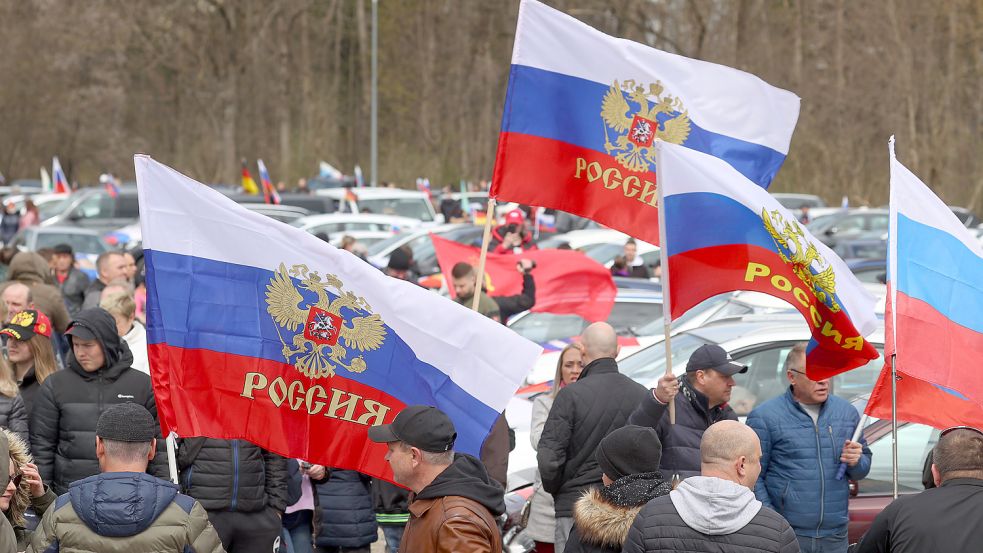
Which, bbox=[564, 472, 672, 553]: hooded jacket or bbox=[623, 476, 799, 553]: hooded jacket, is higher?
bbox=[623, 476, 799, 553]: hooded jacket

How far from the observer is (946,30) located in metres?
41.1

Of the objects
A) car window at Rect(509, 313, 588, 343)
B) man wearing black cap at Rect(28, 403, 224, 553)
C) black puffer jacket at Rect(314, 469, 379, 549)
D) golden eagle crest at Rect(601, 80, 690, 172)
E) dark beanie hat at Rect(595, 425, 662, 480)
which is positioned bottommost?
car window at Rect(509, 313, 588, 343)

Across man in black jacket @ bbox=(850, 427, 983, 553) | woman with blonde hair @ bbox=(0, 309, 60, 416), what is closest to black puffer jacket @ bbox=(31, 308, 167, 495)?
woman with blonde hair @ bbox=(0, 309, 60, 416)

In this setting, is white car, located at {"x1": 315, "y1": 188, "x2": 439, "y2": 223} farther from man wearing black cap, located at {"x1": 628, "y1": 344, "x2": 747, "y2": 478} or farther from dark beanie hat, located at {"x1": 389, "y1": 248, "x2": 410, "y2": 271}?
man wearing black cap, located at {"x1": 628, "y1": 344, "x2": 747, "y2": 478}

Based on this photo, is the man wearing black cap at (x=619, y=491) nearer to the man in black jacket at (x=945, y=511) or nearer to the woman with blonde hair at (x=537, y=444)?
the man in black jacket at (x=945, y=511)

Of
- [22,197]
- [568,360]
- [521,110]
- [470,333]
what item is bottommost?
[22,197]

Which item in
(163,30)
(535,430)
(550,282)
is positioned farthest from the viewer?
(163,30)

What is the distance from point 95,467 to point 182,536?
2.12 metres

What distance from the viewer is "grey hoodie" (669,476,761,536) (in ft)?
14.4

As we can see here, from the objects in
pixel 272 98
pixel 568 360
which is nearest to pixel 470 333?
pixel 568 360

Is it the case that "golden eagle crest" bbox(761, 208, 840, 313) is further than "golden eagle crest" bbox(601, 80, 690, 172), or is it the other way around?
"golden eagle crest" bbox(601, 80, 690, 172)

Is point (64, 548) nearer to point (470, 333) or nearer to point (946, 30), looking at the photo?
point (470, 333)

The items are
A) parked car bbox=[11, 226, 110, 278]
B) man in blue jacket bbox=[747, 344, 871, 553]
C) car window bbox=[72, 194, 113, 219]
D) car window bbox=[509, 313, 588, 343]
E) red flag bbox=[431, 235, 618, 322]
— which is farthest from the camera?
car window bbox=[72, 194, 113, 219]

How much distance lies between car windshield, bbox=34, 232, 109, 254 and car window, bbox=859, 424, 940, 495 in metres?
16.5
